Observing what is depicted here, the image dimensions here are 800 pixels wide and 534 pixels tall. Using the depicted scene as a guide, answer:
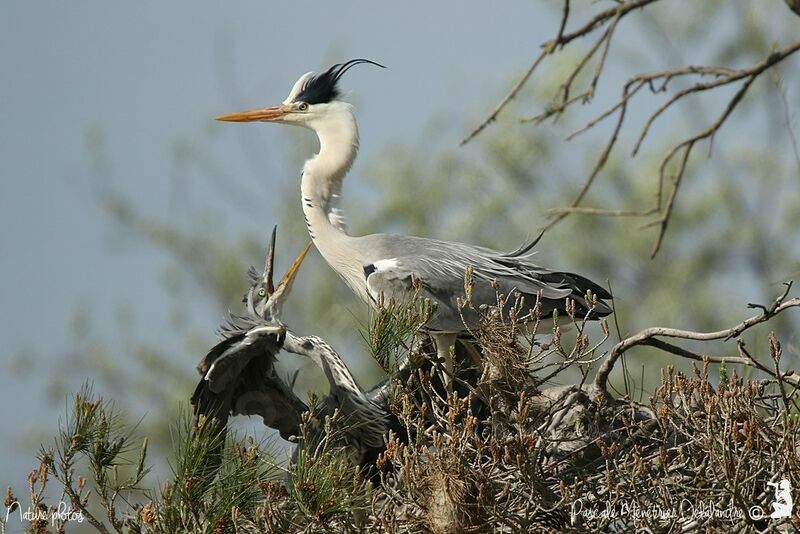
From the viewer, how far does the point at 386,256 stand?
4.83 metres

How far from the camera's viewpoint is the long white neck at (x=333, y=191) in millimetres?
5004

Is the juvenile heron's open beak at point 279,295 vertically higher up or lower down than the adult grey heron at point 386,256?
lower down

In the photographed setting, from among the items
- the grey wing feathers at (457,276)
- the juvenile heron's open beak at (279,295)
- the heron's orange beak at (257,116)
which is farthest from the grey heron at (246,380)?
the heron's orange beak at (257,116)

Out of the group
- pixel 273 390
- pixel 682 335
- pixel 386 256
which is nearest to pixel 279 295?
pixel 386 256

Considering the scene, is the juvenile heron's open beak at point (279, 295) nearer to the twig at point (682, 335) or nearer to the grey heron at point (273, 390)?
the grey heron at point (273, 390)

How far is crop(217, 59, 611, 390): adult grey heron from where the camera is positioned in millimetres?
4551

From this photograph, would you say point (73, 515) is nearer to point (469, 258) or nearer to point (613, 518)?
point (613, 518)

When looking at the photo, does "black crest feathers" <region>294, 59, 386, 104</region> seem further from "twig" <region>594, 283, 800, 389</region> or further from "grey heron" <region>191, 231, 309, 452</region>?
"twig" <region>594, 283, 800, 389</region>

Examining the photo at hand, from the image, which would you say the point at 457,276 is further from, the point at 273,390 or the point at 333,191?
the point at 273,390

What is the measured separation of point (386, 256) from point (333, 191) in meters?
0.54

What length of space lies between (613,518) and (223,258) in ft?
34.2

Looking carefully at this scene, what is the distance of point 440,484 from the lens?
2.88 m

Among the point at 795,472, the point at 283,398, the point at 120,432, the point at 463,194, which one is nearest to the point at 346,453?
the point at 283,398

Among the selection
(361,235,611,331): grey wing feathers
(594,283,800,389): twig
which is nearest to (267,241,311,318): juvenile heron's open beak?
(361,235,611,331): grey wing feathers
